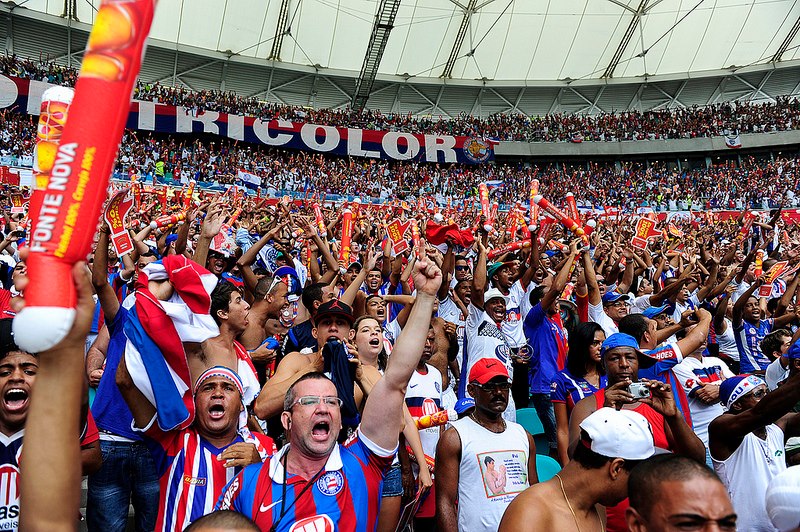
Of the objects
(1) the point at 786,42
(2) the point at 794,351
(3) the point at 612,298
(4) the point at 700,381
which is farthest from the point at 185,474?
(1) the point at 786,42

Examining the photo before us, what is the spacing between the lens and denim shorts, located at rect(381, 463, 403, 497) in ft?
9.15

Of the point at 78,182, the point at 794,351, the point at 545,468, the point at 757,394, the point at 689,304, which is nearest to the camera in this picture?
the point at 78,182

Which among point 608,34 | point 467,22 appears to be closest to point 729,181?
point 608,34

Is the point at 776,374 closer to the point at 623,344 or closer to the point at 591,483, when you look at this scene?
the point at 623,344

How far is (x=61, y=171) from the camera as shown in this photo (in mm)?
1179

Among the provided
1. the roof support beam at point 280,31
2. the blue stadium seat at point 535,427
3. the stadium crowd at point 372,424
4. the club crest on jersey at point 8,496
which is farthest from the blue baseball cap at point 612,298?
the roof support beam at point 280,31

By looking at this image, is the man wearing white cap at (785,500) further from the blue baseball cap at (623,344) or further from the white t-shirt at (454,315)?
the white t-shirt at (454,315)

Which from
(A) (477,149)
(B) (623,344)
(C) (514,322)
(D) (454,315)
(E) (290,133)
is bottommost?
(B) (623,344)

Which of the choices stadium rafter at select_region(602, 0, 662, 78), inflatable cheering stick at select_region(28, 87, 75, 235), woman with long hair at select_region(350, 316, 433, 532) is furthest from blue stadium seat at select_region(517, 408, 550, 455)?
stadium rafter at select_region(602, 0, 662, 78)

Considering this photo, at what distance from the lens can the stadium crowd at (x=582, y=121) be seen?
103ft

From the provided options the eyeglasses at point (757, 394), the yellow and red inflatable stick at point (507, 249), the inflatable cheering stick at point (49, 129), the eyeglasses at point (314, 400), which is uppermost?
the yellow and red inflatable stick at point (507, 249)

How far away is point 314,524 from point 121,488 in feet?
3.64

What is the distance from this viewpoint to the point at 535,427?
5.59 m

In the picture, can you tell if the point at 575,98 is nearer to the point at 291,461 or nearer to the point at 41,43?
the point at 41,43
